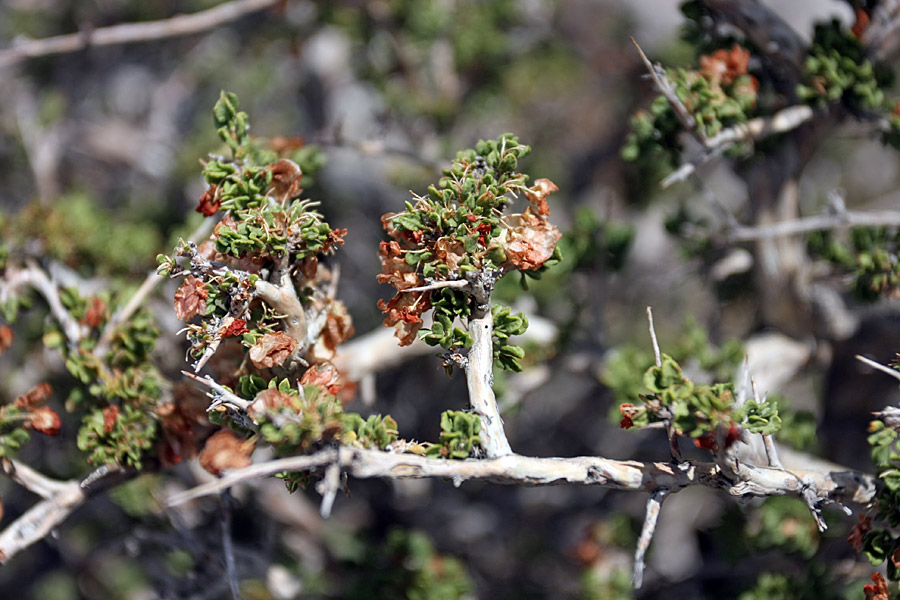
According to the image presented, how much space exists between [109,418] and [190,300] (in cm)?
77

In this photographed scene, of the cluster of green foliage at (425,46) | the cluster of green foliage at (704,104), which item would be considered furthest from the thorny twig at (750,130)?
the cluster of green foliage at (425,46)

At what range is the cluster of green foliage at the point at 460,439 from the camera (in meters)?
1.94

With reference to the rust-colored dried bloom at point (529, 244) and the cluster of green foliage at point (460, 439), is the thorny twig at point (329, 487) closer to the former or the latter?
the cluster of green foliage at point (460, 439)

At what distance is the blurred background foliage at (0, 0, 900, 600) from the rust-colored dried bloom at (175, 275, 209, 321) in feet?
3.18

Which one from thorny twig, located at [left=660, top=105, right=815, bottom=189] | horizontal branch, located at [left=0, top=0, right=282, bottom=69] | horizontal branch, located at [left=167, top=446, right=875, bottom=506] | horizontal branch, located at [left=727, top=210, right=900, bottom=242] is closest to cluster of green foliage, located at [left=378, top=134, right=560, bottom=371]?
horizontal branch, located at [left=167, top=446, right=875, bottom=506]

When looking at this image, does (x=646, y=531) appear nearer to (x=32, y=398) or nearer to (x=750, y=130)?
(x=750, y=130)

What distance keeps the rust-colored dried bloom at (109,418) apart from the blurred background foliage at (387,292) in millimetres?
642

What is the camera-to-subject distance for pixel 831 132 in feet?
10.4

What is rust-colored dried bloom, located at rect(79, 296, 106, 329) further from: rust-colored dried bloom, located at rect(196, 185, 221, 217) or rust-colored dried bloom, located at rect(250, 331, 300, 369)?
rust-colored dried bloom, located at rect(250, 331, 300, 369)

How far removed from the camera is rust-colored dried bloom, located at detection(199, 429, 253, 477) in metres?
2.08

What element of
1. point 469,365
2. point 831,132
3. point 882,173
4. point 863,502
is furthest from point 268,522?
point 882,173

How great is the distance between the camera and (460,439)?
1.96m

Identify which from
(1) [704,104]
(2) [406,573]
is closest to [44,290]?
(2) [406,573]

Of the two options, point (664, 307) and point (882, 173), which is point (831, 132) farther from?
point (882, 173)
